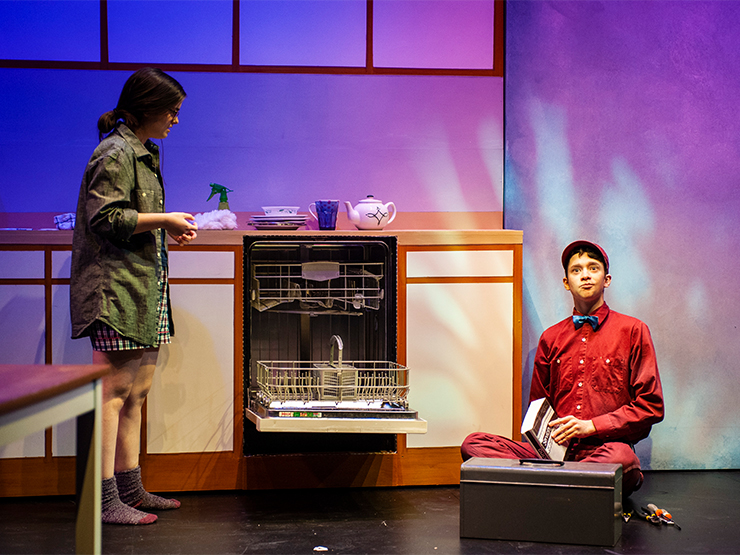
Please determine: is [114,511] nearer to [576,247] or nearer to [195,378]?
[195,378]

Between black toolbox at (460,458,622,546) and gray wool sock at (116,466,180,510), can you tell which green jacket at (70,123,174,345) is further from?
black toolbox at (460,458,622,546)

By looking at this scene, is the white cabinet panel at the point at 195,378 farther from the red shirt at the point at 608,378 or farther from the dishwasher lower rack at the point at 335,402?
the red shirt at the point at 608,378

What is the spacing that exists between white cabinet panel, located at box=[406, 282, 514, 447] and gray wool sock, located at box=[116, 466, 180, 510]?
1.16 metres

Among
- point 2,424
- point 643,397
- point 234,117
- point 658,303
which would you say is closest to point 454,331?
point 643,397

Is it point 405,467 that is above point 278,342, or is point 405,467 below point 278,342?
below

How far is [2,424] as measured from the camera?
1255 millimetres

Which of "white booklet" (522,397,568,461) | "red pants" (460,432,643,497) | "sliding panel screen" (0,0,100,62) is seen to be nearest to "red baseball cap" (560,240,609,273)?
"white booklet" (522,397,568,461)

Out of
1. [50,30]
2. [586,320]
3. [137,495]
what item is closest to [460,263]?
[586,320]

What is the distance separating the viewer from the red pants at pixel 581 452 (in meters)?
3.05

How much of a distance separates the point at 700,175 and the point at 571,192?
2.37ft

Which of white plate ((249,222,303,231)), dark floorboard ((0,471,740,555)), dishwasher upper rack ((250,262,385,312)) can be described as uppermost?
white plate ((249,222,303,231))

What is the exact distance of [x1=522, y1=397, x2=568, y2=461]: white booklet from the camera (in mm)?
3000

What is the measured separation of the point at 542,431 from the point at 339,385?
2.84 feet

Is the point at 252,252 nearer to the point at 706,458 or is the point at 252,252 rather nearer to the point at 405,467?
the point at 405,467
